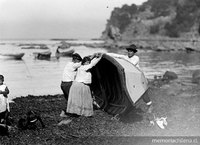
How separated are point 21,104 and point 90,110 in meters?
4.08

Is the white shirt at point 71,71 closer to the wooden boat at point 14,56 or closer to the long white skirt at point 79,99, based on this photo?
the long white skirt at point 79,99

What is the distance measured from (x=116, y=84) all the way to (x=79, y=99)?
6.25 ft

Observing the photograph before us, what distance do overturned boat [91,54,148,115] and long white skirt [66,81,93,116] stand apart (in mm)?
1097

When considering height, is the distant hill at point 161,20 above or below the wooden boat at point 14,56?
above

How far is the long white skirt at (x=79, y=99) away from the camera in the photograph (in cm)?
966

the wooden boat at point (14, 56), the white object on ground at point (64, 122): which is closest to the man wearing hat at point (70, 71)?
the white object on ground at point (64, 122)

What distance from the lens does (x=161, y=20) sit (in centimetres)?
11669

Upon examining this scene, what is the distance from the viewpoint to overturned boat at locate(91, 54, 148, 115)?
9852mm

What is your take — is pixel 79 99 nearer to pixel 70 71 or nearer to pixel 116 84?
pixel 70 71

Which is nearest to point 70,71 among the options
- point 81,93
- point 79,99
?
point 81,93

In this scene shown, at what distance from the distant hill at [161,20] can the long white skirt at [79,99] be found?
292 feet

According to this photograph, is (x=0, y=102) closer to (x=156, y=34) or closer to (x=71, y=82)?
(x=71, y=82)

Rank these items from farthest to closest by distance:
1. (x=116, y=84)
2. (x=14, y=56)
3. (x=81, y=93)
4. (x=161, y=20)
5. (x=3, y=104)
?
1. (x=161, y=20)
2. (x=14, y=56)
3. (x=116, y=84)
4. (x=81, y=93)
5. (x=3, y=104)

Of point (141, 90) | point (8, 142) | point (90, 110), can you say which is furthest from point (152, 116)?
point (8, 142)
